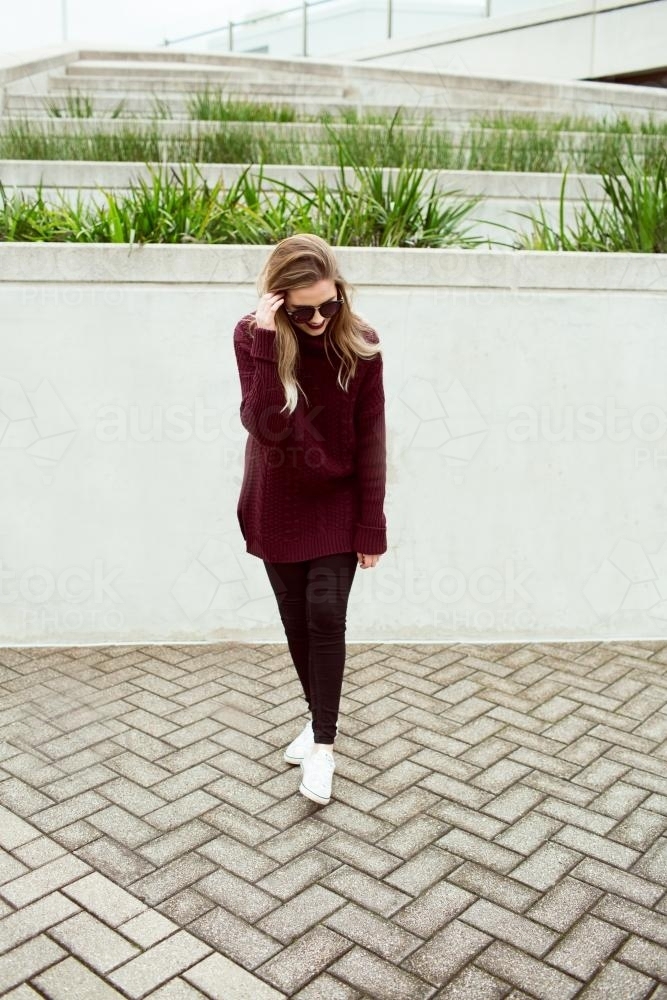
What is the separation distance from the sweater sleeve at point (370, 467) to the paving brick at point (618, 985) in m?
1.39

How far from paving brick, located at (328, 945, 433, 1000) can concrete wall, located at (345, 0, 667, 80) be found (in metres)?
14.7

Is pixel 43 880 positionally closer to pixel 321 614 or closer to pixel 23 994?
pixel 23 994

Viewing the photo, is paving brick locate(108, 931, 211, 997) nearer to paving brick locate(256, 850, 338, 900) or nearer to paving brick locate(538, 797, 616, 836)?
paving brick locate(256, 850, 338, 900)

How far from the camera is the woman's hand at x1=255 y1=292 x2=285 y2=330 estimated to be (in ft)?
9.91

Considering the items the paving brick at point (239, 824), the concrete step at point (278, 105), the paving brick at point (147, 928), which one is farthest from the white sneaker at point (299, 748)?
the concrete step at point (278, 105)

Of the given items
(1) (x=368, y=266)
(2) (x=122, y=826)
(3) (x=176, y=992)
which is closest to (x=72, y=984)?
(3) (x=176, y=992)

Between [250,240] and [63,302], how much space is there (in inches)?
41.8

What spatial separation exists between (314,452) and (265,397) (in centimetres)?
24

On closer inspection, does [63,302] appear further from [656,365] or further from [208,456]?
[656,365]

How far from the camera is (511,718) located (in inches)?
157

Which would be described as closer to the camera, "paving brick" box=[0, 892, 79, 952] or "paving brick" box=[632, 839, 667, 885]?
"paving brick" box=[0, 892, 79, 952]

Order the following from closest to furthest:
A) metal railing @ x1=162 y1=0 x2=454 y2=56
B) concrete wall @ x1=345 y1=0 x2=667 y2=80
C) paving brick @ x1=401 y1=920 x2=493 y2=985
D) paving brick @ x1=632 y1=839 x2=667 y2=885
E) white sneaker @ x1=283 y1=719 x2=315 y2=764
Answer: paving brick @ x1=401 y1=920 x2=493 y2=985, paving brick @ x1=632 y1=839 x2=667 y2=885, white sneaker @ x1=283 y1=719 x2=315 y2=764, concrete wall @ x1=345 y1=0 x2=667 y2=80, metal railing @ x1=162 y1=0 x2=454 y2=56

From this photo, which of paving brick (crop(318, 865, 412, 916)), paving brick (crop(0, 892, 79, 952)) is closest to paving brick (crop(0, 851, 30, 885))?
paving brick (crop(0, 892, 79, 952))

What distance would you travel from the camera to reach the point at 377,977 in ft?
8.16
